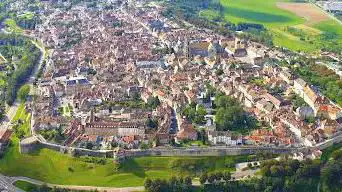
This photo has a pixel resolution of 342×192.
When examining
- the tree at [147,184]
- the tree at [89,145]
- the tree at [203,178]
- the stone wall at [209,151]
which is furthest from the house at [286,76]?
the tree at [147,184]

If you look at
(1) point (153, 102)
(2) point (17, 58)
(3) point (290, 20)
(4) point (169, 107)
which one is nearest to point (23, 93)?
(1) point (153, 102)

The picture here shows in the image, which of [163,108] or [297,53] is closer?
[163,108]

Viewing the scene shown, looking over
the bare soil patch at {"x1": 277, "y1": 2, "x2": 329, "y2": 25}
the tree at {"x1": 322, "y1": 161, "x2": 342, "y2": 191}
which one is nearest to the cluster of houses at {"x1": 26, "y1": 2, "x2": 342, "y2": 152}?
the tree at {"x1": 322, "y1": 161, "x2": 342, "y2": 191}

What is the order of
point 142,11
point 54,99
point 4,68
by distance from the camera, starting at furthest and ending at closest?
point 142,11 < point 4,68 < point 54,99

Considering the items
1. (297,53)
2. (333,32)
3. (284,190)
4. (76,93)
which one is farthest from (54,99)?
(333,32)

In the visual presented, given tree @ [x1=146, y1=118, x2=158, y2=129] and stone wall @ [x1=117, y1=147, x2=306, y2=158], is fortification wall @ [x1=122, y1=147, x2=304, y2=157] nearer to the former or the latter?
stone wall @ [x1=117, y1=147, x2=306, y2=158]

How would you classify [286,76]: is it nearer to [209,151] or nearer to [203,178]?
[209,151]

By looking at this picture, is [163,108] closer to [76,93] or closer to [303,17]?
[76,93]

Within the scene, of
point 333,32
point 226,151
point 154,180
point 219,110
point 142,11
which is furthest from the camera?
point 142,11
